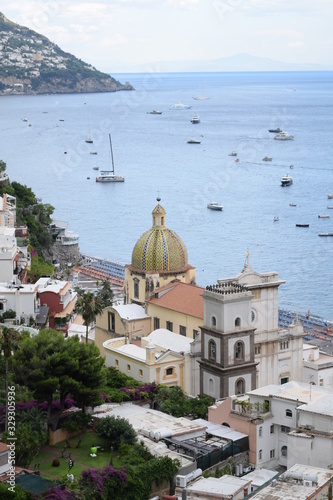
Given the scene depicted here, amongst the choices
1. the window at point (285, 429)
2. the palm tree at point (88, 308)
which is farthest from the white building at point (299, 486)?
the palm tree at point (88, 308)

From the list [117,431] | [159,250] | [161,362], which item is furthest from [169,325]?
[117,431]

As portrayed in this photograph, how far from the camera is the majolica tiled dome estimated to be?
55812 mm

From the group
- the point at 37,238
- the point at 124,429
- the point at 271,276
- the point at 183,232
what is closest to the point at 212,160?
the point at 183,232

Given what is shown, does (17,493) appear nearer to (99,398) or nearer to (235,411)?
(99,398)

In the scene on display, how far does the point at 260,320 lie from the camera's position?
5128 centimetres

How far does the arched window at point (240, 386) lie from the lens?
48506 millimetres

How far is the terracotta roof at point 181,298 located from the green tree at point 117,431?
1229 centimetres

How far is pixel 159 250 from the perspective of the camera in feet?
183

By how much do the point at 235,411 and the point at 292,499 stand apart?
967cm

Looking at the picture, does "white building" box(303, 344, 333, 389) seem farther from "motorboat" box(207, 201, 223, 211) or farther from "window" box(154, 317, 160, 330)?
"motorboat" box(207, 201, 223, 211)

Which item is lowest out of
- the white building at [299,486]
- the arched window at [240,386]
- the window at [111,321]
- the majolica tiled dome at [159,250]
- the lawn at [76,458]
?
the arched window at [240,386]

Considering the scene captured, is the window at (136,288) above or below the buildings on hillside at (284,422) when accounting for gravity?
above

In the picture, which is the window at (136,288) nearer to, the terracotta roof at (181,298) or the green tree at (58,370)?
the terracotta roof at (181,298)

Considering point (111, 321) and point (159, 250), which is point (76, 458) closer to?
point (111, 321)
